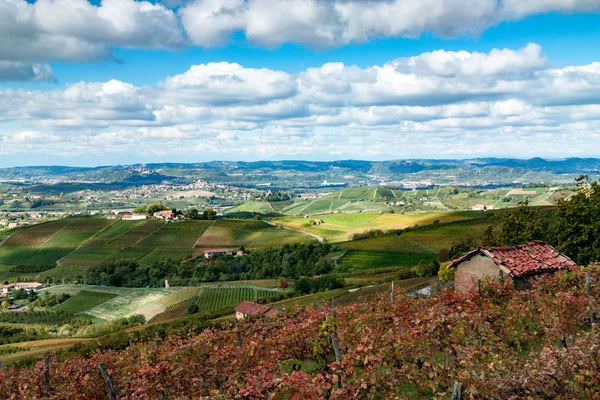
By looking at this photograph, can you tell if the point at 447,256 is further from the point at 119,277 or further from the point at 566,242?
the point at 119,277

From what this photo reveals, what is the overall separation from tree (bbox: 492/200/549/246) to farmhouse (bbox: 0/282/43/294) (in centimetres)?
8557

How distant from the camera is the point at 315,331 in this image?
13320 mm

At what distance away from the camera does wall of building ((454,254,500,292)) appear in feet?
78.2

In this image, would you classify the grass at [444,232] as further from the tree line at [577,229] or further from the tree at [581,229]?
the tree at [581,229]

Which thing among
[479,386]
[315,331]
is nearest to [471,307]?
[315,331]

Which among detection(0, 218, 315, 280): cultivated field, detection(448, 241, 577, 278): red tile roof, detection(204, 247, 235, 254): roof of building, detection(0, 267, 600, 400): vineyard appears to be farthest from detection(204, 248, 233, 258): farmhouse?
detection(0, 267, 600, 400): vineyard

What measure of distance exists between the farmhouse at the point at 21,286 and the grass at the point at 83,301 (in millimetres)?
12213

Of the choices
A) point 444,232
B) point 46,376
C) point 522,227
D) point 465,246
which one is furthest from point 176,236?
point 46,376

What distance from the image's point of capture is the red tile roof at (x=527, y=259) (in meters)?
22.5

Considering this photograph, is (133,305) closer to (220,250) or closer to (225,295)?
(225,295)

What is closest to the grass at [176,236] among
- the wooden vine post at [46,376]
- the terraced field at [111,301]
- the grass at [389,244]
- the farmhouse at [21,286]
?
the farmhouse at [21,286]

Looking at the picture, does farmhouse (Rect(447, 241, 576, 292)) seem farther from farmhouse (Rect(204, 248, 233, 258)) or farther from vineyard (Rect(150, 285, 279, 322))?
farmhouse (Rect(204, 248, 233, 258))

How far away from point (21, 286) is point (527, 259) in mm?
96882

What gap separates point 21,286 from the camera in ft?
303
